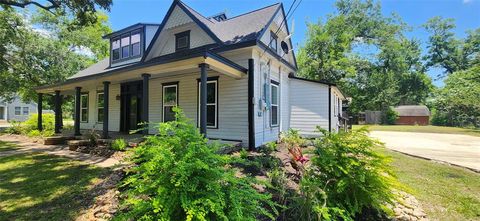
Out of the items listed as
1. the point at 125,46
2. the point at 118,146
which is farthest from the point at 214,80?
the point at 125,46

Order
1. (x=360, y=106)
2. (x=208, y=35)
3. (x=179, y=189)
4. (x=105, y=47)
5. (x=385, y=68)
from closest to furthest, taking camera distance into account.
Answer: (x=179, y=189)
(x=208, y=35)
(x=105, y=47)
(x=385, y=68)
(x=360, y=106)

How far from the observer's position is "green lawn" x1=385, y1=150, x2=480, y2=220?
12.9ft

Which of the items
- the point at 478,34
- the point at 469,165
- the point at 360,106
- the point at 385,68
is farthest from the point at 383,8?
the point at 469,165

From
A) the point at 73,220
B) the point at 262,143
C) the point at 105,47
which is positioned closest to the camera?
the point at 73,220

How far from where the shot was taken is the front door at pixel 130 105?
11301mm

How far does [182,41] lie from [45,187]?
7.19 metres

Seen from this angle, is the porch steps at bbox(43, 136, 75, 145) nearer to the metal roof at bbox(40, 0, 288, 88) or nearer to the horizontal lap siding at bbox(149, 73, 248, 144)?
the metal roof at bbox(40, 0, 288, 88)

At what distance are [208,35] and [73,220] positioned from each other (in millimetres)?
7472

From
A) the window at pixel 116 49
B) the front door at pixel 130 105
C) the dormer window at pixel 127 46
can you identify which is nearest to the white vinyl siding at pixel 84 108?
the window at pixel 116 49

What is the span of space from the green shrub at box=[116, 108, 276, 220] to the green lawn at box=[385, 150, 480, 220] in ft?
9.11

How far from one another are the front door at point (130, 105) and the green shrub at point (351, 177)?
384 inches

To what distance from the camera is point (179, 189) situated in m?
2.24

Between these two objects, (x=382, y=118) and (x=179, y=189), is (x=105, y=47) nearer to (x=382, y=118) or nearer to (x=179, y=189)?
(x=179, y=189)

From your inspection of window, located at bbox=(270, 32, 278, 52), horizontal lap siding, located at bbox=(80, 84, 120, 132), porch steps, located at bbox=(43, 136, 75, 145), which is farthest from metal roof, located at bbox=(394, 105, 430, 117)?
porch steps, located at bbox=(43, 136, 75, 145)
